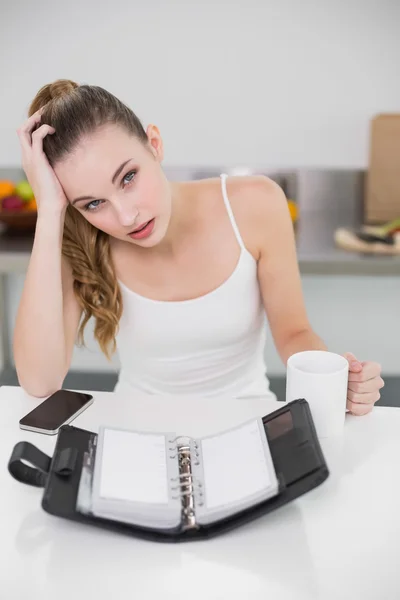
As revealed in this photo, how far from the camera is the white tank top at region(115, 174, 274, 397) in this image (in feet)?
4.81

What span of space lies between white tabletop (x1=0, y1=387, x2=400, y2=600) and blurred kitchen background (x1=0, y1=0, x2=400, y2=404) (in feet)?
4.80

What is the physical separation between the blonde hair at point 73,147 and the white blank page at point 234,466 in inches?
21.6

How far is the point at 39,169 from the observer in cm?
125

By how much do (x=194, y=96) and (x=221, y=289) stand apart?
1203 mm

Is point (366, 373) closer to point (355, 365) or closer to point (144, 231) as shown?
point (355, 365)

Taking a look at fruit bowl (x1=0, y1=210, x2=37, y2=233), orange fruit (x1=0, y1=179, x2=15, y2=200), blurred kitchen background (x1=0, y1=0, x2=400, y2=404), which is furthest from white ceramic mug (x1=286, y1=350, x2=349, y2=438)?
orange fruit (x1=0, y1=179, x2=15, y2=200)

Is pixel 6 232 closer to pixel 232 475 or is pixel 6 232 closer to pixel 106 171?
pixel 106 171

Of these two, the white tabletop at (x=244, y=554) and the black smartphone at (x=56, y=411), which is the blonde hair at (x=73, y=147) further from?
the white tabletop at (x=244, y=554)

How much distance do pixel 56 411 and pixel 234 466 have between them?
0.34 m

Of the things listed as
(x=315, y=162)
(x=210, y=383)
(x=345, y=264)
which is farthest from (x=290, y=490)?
(x=315, y=162)

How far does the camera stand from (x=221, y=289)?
1466 millimetres

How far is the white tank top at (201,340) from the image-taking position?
1465 millimetres

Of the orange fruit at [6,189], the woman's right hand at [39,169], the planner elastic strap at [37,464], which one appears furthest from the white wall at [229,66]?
the planner elastic strap at [37,464]

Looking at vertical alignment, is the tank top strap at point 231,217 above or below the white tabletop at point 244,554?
above
